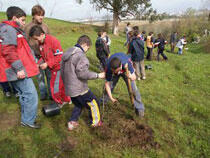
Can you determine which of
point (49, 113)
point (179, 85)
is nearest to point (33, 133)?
point (49, 113)

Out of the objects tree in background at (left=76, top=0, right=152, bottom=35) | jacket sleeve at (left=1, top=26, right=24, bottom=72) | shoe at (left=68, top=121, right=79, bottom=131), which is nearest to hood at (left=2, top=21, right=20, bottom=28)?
jacket sleeve at (left=1, top=26, right=24, bottom=72)

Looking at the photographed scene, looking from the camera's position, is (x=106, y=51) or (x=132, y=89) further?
(x=106, y=51)

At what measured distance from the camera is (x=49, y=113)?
11.9 feet

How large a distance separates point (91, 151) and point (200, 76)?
6.43 m

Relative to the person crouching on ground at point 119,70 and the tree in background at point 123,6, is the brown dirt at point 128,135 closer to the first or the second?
the person crouching on ground at point 119,70

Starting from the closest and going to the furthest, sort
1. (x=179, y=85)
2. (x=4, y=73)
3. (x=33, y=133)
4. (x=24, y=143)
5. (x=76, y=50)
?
(x=76, y=50)
(x=4, y=73)
(x=24, y=143)
(x=33, y=133)
(x=179, y=85)

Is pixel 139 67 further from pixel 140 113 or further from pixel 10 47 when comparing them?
pixel 10 47

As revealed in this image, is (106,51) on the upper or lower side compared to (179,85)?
upper

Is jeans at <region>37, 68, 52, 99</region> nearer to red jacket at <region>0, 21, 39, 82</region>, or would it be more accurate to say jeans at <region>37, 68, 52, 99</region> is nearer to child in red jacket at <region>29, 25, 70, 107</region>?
child in red jacket at <region>29, 25, 70, 107</region>

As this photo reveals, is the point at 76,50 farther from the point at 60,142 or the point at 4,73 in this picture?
the point at 60,142

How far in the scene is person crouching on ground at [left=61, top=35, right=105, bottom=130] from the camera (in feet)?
8.51

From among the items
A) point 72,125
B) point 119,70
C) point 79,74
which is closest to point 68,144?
point 72,125

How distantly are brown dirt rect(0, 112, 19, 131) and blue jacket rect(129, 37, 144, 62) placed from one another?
14.8 feet

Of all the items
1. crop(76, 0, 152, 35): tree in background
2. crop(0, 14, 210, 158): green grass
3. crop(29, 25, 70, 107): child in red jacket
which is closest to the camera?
crop(0, 14, 210, 158): green grass
